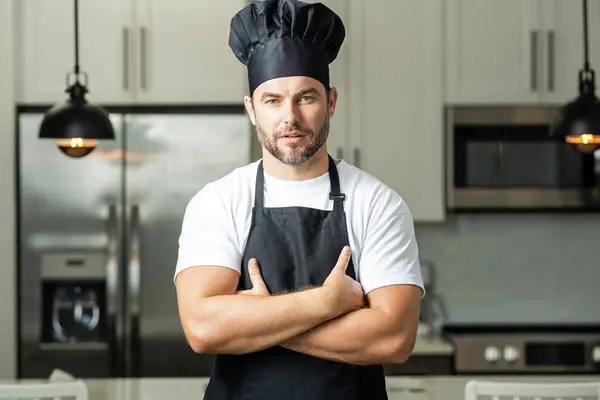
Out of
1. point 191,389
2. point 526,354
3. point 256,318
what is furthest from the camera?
point 526,354

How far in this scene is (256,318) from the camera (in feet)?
5.71

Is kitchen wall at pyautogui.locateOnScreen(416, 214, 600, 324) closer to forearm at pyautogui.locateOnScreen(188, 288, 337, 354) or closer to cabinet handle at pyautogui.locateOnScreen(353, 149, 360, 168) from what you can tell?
cabinet handle at pyautogui.locateOnScreen(353, 149, 360, 168)

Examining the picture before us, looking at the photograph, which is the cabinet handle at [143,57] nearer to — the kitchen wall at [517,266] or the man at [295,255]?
the kitchen wall at [517,266]

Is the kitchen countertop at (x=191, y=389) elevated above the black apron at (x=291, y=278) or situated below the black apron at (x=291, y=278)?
below

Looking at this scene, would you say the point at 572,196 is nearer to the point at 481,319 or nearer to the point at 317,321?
the point at 481,319

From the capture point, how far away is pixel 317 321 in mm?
1750

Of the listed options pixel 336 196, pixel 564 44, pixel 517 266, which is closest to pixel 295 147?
pixel 336 196

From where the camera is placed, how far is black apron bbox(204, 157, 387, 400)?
1853mm

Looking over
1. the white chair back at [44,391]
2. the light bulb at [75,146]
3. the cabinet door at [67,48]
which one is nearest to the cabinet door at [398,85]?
the cabinet door at [67,48]

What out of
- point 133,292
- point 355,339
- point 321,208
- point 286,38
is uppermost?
point 286,38

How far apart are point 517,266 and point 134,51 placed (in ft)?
6.81

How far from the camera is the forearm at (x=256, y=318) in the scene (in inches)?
68.4

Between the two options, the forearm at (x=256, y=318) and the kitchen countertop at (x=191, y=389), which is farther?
the kitchen countertop at (x=191, y=389)

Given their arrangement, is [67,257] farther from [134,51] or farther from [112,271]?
[134,51]
